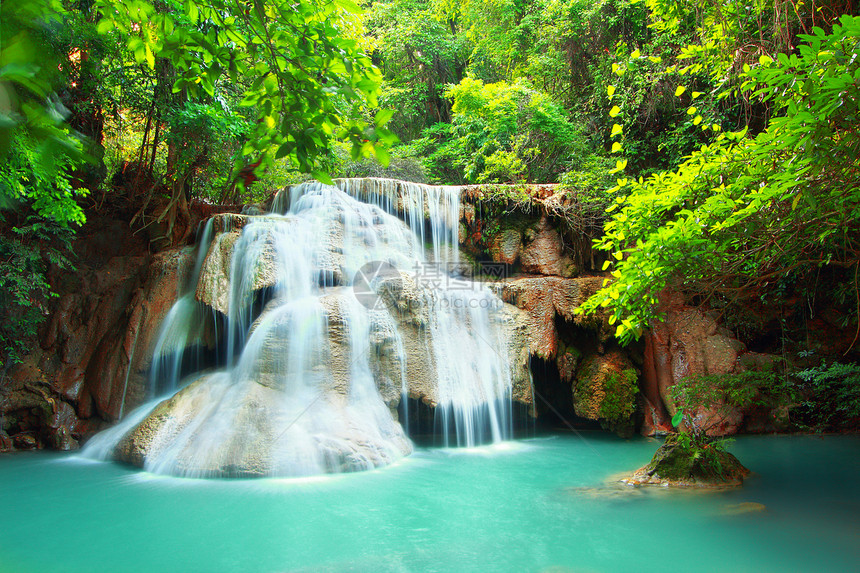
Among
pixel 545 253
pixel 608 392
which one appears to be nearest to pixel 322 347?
pixel 608 392

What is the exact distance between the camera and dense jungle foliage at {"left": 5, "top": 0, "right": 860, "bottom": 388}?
2.23m

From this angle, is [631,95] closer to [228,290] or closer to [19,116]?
[228,290]

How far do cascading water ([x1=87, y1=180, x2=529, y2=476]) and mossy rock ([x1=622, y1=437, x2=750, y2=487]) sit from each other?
2.81 meters

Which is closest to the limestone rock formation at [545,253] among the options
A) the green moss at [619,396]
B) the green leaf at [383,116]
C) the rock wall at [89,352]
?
the green moss at [619,396]

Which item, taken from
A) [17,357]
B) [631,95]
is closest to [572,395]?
[631,95]

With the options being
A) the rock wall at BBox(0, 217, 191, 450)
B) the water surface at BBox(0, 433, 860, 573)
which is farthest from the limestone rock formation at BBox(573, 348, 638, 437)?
the rock wall at BBox(0, 217, 191, 450)

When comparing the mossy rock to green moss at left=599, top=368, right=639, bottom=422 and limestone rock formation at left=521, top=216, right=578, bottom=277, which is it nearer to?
green moss at left=599, top=368, right=639, bottom=422

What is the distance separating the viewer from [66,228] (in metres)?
8.02

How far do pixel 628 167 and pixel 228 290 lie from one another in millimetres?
8661

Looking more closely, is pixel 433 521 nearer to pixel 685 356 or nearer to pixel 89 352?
pixel 685 356

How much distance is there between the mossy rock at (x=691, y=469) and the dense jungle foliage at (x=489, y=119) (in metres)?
1.61

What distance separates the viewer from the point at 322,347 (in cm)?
705

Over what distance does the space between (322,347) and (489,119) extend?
828 cm

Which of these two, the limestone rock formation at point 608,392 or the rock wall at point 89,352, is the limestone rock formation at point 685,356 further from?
the rock wall at point 89,352
